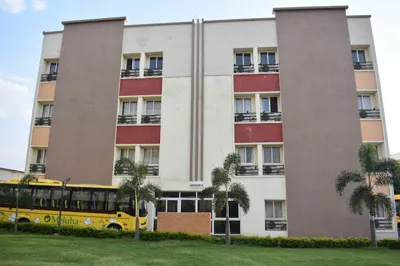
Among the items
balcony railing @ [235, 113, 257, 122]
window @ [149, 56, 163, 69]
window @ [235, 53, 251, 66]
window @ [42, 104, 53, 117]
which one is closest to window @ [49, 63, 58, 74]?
window @ [42, 104, 53, 117]

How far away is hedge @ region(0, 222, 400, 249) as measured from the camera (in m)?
14.1

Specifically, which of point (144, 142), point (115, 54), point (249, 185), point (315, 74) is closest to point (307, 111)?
point (315, 74)

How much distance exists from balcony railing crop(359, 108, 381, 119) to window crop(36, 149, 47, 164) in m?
19.3

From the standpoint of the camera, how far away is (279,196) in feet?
58.6

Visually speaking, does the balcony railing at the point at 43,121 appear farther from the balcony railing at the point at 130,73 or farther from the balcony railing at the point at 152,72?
the balcony railing at the point at 152,72

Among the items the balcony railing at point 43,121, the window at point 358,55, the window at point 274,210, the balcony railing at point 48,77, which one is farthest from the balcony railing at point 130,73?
the window at point 358,55

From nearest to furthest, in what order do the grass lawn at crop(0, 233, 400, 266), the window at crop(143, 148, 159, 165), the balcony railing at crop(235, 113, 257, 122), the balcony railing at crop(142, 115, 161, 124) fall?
the grass lawn at crop(0, 233, 400, 266) → the balcony railing at crop(235, 113, 257, 122) → the window at crop(143, 148, 159, 165) → the balcony railing at crop(142, 115, 161, 124)

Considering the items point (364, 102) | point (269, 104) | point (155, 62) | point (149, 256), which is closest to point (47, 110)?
point (155, 62)

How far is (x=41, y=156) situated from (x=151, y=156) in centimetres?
717

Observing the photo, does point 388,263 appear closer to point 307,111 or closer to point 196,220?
point 196,220

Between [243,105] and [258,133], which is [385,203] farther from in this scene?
[243,105]

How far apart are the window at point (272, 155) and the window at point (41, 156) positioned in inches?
540

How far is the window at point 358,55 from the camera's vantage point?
65.3 ft

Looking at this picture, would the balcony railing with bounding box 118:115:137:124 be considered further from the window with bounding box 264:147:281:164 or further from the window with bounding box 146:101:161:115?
the window with bounding box 264:147:281:164
